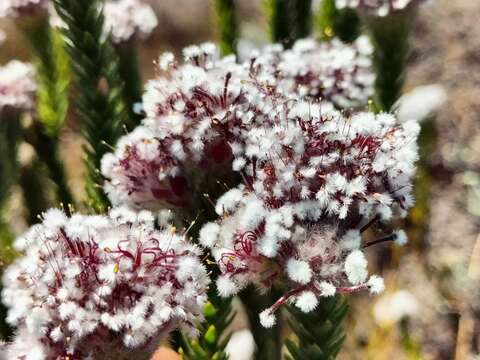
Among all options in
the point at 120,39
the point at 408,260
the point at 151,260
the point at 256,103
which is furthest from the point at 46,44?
the point at 408,260

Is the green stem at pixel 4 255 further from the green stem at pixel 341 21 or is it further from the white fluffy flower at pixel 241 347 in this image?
the green stem at pixel 341 21

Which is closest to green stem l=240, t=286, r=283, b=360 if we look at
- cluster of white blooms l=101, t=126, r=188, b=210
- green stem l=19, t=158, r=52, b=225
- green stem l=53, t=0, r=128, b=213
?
cluster of white blooms l=101, t=126, r=188, b=210

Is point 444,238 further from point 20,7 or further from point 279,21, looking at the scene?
point 20,7

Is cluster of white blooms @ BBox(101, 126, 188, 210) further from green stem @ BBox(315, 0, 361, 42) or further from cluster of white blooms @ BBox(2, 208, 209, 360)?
green stem @ BBox(315, 0, 361, 42)

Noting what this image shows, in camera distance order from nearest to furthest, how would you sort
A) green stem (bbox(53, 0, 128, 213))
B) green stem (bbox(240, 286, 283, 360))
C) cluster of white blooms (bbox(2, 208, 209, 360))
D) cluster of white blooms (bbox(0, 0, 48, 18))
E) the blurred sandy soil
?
cluster of white blooms (bbox(2, 208, 209, 360)) < green stem (bbox(240, 286, 283, 360)) < green stem (bbox(53, 0, 128, 213)) < cluster of white blooms (bbox(0, 0, 48, 18)) < the blurred sandy soil

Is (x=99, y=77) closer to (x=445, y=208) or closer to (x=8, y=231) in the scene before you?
Result: (x=8, y=231)

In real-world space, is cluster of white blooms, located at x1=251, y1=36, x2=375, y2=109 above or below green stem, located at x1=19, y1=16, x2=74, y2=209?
below
